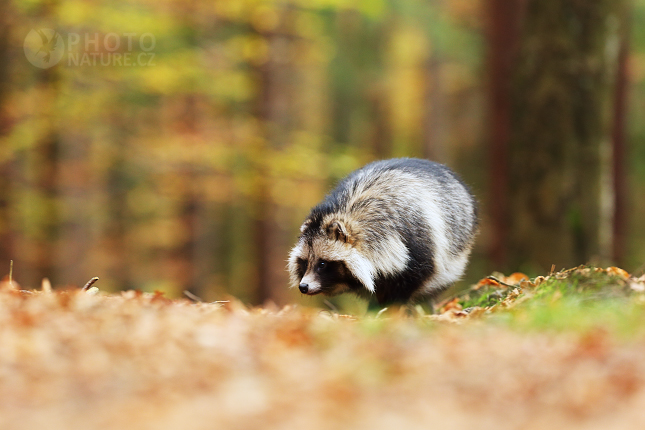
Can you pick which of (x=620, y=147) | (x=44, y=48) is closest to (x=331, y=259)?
(x=44, y=48)

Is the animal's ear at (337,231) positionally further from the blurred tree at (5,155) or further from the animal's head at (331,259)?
the blurred tree at (5,155)

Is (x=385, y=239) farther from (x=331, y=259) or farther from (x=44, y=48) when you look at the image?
(x=44, y=48)

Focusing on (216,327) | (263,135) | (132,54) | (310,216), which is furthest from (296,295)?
(216,327)

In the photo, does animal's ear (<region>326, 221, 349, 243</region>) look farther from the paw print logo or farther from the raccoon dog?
the paw print logo

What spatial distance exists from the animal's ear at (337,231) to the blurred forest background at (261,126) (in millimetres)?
3961

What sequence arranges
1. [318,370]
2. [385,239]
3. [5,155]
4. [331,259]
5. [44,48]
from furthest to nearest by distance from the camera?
[44,48] < [5,155] < [331,259] < [385,239] < [318,370]

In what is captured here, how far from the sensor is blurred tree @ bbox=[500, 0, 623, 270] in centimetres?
903

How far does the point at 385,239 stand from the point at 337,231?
501 mm

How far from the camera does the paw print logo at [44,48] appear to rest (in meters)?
15.0

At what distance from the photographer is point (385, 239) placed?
6539 mm

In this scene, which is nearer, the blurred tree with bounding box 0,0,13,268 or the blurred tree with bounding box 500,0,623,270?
the blurred tree with bounding box 500,0,623,270

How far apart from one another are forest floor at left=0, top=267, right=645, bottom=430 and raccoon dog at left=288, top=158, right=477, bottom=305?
2017 millimetres

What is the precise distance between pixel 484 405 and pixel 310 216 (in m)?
4.30

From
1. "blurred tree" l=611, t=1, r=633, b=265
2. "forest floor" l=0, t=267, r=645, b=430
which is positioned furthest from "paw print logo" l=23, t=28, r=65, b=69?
"blurred tree" l=611, t=1, r=633, b=265
